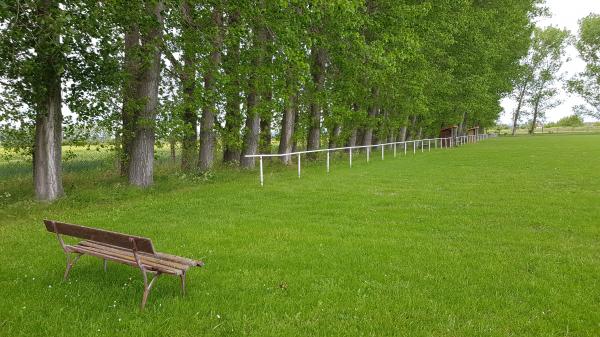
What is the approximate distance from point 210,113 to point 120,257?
11863 mm

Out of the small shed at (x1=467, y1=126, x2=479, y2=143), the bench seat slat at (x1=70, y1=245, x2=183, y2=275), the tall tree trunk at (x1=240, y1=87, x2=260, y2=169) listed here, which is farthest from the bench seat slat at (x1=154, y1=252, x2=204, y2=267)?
the small shed at (x1=467, y1=126, x2=479, y2=143)

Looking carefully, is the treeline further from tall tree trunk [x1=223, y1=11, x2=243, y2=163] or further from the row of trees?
the row of trees

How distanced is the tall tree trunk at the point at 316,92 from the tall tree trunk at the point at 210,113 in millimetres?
4672

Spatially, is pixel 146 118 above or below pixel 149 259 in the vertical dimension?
above

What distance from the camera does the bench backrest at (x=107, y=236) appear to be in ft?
14.9

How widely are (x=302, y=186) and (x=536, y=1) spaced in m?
44.3

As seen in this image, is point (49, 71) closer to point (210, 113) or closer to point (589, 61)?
point (210, 113)

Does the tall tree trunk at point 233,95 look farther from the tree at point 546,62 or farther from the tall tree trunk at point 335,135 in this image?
the tree at point 546,62

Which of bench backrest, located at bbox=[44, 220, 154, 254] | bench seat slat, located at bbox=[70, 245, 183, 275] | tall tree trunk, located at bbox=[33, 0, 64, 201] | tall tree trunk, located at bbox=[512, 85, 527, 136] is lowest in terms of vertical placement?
bench seat slat, located at bbox=[70, 245, 183, 275]

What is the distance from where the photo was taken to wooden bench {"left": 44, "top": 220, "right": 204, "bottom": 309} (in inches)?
183

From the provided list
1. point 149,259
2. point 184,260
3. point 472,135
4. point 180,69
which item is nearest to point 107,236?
point 149,259

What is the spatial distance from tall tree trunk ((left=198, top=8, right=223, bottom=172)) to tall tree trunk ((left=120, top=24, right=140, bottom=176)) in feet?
6.66

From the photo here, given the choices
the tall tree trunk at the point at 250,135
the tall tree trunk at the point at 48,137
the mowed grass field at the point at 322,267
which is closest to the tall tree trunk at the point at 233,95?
the tall tree trunk at the point at 250,135

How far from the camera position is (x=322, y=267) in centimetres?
616
